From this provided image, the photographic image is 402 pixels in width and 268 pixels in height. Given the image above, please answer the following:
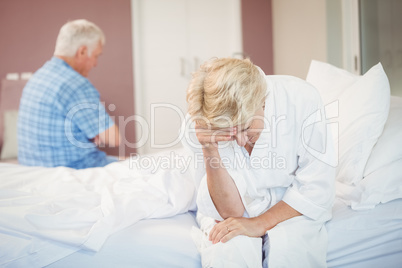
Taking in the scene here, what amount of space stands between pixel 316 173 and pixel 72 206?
85 cm

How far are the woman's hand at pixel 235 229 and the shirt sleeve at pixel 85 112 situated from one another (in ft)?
4.21

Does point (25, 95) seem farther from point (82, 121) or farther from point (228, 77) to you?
point (228, 77)

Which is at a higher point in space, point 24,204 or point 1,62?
point 1,62

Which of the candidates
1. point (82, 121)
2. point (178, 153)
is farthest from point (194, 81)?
point (82, 121)

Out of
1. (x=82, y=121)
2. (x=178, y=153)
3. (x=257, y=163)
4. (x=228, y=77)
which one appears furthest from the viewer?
(x=82, y=121)

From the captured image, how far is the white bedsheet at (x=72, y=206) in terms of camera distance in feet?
3.86

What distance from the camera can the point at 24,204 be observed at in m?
1.38

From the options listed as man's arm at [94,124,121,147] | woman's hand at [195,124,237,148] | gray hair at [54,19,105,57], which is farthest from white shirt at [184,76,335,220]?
gray hair at [54,19,105,57]

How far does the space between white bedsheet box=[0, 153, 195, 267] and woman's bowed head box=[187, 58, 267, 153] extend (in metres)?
0.38

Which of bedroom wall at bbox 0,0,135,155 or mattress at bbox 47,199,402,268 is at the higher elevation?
bedroom wall at bbox 0,0,135,155

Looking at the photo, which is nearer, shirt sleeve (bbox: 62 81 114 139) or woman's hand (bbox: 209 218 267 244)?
woman's hand (bbox: 209 218 267 244)

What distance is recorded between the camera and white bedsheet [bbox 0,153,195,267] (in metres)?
1.18

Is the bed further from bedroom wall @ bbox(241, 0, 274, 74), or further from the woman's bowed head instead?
bedroom wall @ bbox(241, 0, 274, 74)

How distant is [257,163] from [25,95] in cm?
164
